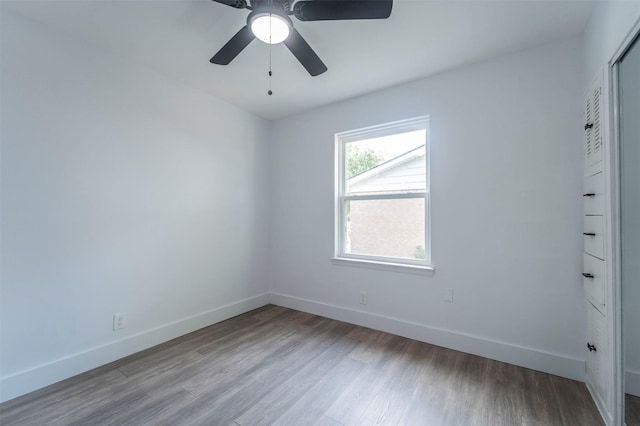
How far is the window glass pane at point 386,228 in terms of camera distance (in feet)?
8.98

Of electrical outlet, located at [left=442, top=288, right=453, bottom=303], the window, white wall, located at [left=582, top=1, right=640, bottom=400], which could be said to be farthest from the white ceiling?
electrical outlet, located at [left=442, top=288, right=453, bottom=303]

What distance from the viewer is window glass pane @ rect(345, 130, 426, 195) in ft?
9.07

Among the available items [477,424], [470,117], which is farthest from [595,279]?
[470,117]

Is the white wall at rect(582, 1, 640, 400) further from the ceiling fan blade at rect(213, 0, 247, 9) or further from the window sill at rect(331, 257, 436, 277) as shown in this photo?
the ceiling fan blade at rect(213, 0, 247, 9)

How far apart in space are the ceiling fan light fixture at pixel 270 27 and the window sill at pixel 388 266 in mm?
2191

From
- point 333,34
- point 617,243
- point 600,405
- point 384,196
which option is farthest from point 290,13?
point 600,405

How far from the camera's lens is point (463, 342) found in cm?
238

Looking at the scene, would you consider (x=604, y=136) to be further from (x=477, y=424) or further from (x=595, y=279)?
(x=477, y=424)

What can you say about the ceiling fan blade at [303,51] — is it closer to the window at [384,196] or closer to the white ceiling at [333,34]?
the white ceiling at [333,34]

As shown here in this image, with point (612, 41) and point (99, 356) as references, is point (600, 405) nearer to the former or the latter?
point (612, 41)

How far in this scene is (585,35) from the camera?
1.91 m

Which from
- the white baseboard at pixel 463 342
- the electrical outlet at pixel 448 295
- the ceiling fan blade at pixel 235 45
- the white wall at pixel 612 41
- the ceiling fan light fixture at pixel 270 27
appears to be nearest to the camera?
the white wall at pixel 612 41

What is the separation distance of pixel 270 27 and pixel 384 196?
1.93 meters

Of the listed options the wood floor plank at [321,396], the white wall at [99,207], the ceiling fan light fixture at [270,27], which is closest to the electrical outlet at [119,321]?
the white wall at [99,207]
